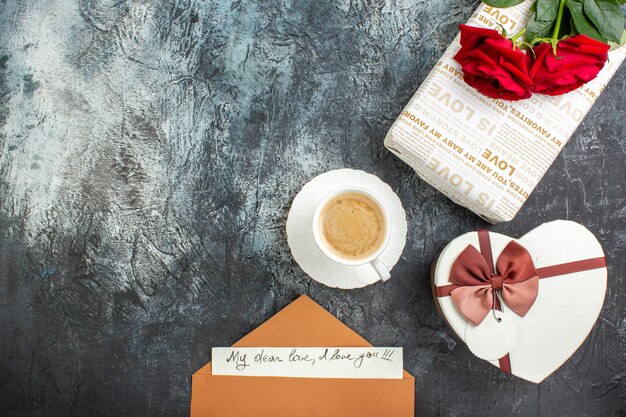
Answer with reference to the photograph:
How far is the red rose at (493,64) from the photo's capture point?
0.68 meters

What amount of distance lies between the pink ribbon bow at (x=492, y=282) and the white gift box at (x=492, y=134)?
0.22ft

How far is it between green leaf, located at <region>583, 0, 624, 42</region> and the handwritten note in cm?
58

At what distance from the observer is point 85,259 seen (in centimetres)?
83

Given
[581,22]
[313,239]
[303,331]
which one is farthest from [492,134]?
[303,331]

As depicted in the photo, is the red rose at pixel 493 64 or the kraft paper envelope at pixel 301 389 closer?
the red rose at pixel 493 64

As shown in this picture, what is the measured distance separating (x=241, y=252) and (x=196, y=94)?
0.92ft

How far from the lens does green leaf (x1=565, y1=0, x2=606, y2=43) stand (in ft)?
2.35

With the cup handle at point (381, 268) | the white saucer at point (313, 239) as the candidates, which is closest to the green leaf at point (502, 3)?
the white saucer at point (313, 239)

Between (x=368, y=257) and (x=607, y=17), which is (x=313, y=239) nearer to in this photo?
(x=368, y=257)

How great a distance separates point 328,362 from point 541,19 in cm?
63

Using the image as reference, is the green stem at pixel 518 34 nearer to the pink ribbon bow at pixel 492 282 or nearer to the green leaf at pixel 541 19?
the green leaf at pixel 541 19

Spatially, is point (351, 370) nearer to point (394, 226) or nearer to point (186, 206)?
point (394, 226)

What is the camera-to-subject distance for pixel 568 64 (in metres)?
0.68

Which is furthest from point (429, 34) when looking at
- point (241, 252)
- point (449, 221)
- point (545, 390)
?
point (545, 390)
